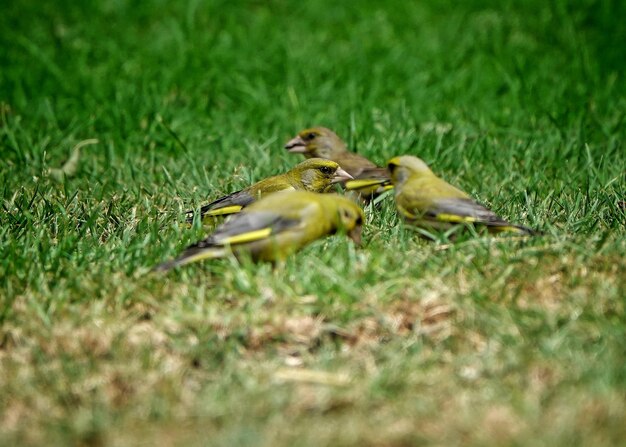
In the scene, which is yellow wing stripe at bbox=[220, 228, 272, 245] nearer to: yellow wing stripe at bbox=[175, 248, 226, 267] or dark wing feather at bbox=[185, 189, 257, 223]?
yellow wing stripe at bbox=[175, 248, 226, 267]

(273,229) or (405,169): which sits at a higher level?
(273,229)

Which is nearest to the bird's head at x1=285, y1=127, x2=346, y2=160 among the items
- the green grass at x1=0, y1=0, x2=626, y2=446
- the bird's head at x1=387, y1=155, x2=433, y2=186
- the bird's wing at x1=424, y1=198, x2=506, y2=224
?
the green grass at x1=0, y1=0, x2=626, y2=446

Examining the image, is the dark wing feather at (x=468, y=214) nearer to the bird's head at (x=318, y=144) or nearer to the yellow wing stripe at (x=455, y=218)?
the yellow wing stripe at (x=455, y=218)

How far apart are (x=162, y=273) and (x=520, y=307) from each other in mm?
1646

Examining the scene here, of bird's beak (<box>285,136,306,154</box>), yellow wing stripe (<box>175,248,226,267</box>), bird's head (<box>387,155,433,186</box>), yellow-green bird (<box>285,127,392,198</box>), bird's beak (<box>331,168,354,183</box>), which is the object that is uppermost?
yellow wing stripe (<box>175,248,226,267</box>)

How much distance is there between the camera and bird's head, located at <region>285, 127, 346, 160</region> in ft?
23.4

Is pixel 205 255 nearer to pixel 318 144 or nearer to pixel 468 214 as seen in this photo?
pixel 468 214

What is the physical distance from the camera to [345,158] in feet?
23.0

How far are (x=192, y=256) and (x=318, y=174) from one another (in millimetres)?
1730

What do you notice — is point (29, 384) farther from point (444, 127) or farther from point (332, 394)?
point (444, 127)

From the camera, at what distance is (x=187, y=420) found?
359 centimetres

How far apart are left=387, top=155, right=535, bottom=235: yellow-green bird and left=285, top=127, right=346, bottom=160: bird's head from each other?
4.97 feet

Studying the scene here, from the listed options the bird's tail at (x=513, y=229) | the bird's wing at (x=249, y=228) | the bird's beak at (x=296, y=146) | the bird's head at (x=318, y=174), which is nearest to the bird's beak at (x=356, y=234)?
the bird's wing at (x=249, y=228)

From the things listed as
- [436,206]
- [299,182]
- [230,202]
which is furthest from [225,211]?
[436,206]
